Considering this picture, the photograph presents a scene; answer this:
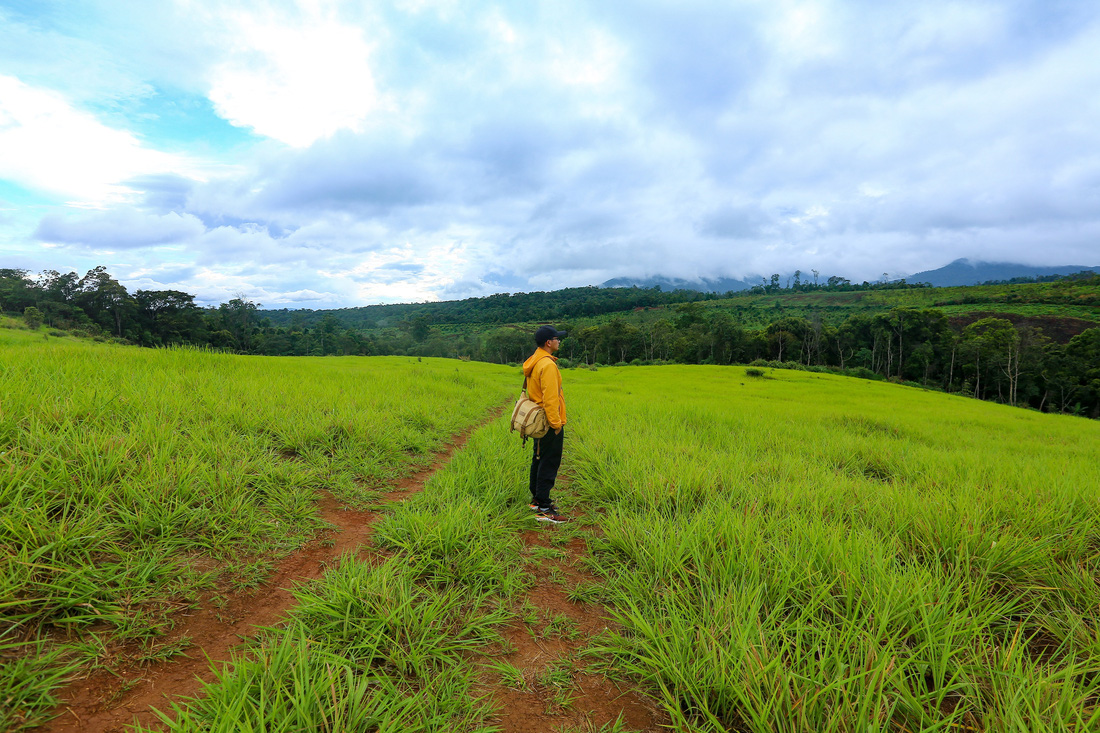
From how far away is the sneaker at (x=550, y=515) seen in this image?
4.25 m

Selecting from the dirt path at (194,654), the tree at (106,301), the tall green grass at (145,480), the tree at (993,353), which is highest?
the tree at (106,301)

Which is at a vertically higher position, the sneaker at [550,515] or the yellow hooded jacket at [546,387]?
the yellow hooded jacket at [546,387]

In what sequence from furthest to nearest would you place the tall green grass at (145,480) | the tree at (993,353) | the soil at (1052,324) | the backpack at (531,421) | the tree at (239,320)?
the tree at (239,320), the soil at (1052,324), the tree at (993,353), the backpack at (531,421), the tall green grass at (145,480)

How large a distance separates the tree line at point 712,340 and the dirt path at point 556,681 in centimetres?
5059

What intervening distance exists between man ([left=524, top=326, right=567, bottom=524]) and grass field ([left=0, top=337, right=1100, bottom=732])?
0.30 m

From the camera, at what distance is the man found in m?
4.34

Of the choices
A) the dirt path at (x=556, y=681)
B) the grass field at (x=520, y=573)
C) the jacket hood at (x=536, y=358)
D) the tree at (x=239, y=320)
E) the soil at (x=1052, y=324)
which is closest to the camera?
the grass field at (x=520, y=573)

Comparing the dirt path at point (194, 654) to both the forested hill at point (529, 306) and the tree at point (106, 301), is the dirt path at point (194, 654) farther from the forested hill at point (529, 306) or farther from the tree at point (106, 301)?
the forested hill at point (529, 306)

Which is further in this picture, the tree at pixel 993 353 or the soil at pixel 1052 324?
the soil at pixel 1052 324

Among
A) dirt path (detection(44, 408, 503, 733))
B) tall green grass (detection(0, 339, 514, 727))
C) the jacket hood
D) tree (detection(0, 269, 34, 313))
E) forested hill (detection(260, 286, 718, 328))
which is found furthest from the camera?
forested hill (detection(260, 286, 718, 328))

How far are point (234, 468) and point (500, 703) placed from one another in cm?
326

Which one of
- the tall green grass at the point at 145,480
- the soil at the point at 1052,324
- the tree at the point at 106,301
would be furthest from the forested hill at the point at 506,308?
the tall green grass at the point at 145,480

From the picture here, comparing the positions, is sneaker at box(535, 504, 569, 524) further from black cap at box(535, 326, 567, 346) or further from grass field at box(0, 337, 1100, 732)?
black cap at box(535, 326, 567, 346)

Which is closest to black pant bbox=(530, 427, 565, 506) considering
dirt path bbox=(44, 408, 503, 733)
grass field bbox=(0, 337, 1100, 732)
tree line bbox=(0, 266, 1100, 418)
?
grass field bbox=(0, 337, 1100, 732)
